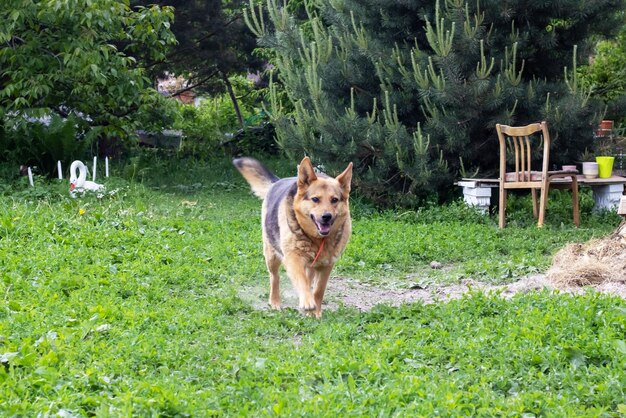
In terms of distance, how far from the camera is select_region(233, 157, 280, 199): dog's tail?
7.78 meters

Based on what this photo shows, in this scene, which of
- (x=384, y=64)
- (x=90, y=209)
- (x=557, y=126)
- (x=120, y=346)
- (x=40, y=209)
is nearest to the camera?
(x=120, y=346)

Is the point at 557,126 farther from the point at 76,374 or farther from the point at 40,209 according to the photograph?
the point at 76,374

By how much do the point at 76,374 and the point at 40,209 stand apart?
6728 mm

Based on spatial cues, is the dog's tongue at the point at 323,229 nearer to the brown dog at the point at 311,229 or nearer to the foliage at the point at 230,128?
the brown dog at the point at 311,229

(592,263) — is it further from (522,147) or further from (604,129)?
(604,129)

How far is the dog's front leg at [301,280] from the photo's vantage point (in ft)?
20.5

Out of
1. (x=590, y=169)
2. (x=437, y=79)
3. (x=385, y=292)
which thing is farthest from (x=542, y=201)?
(x=385, y=292)

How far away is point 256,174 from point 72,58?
6751 mm

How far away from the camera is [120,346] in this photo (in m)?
5.06

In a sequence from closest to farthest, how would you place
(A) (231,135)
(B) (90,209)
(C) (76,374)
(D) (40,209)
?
(C) (76,374), (D) (40,209), (B) (90,209), (A) (231,135)

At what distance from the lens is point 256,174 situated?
782 cm

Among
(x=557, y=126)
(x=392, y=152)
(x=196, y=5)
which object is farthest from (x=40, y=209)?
(x=196, y=5)

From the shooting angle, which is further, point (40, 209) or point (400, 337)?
point (40, 209)

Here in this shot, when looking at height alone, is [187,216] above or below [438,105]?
below
